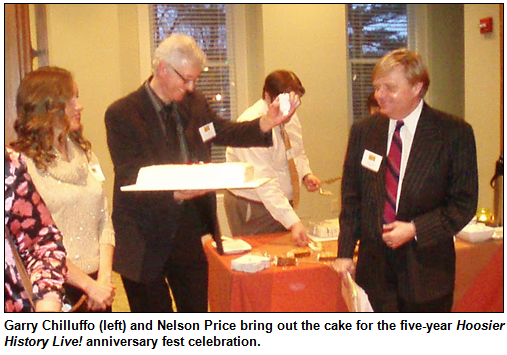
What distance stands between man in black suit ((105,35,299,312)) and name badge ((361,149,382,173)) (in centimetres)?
29

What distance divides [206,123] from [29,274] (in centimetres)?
92

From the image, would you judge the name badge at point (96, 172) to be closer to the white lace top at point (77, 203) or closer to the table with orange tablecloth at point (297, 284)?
the white lace top at point (77, 203)

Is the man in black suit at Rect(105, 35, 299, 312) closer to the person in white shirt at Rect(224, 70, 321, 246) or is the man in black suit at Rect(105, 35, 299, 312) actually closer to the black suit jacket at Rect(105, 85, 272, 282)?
the black suit jacket at Rect(105, 85, 272, 282)

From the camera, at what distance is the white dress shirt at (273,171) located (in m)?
2.30

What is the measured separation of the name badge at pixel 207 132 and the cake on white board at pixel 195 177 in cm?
25

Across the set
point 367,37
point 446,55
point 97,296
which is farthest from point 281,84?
point 446,55

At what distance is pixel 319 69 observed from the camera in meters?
4.30

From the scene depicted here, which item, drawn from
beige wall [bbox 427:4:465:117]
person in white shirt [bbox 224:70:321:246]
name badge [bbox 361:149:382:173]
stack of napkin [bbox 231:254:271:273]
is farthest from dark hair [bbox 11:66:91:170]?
beige wall [bbox 427:4:465:117]

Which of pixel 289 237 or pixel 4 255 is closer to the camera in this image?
pixel 4 255

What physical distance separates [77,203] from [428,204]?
1104 mm

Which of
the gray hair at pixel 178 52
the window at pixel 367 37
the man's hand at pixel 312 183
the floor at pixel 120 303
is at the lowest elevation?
the floor at pixel 120 303

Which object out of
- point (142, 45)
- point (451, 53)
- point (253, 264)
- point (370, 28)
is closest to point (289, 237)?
point (253, 264)

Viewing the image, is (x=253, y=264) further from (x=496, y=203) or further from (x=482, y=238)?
(x=496, y=203)

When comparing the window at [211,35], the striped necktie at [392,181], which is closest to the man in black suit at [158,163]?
the striped necktie at [392,181]
